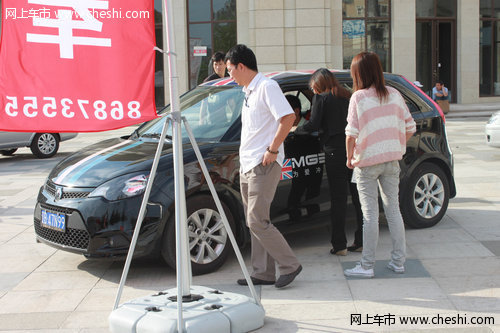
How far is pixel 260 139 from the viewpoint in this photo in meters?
4.83

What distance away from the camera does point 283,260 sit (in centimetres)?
506

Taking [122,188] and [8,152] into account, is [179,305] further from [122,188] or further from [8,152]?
[8,152]

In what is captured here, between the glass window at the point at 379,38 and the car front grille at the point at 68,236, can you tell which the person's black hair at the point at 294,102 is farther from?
the glass window at the point at 379,38

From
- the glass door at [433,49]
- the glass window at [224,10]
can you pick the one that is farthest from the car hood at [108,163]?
the glass door at [433,49]

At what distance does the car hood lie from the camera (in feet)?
18.0

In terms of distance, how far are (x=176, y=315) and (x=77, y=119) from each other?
1.35 m

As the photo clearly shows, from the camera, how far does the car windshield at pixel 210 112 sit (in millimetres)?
6027

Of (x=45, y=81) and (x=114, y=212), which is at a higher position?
(x=45, y=81)

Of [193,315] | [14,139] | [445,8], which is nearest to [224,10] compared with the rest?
[445,8]

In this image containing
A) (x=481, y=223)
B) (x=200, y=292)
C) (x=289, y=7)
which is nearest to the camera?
(x=200, y=292)

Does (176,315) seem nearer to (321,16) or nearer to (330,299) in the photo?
(330,299)

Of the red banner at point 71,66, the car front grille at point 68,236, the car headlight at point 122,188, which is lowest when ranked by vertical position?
the car front grille at point 68,236

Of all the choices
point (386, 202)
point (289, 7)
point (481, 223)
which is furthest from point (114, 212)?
point (289, 7)

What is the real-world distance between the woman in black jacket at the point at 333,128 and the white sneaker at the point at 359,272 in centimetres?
62
